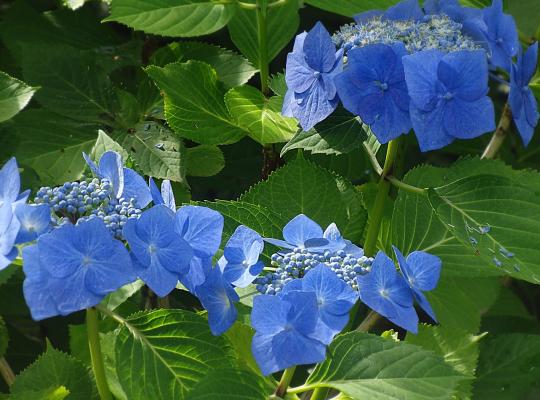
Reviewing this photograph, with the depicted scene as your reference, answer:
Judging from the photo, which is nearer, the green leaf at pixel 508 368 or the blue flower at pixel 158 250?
the blue flower at pixel 158 250

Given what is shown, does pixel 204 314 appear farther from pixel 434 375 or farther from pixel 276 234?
pixel 434 375

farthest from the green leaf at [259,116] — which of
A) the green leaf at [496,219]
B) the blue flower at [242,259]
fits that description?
the blue flower at [242,259]

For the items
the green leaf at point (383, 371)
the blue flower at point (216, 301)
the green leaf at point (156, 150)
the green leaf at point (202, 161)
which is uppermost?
the blue flower at point (216, 301)

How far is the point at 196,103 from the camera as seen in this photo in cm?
116

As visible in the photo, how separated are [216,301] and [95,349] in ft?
0.43

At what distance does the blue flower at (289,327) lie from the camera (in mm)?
705

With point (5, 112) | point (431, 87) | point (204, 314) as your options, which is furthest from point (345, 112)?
point (5, 112)

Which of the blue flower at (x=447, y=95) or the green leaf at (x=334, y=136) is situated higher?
the blue flower at (x=447, y=95)

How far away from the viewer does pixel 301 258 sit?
76cm

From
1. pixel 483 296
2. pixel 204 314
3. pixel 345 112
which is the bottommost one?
pixel 483 296

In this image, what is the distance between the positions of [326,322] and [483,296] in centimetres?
70

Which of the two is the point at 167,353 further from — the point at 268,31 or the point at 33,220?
the point at 268,31

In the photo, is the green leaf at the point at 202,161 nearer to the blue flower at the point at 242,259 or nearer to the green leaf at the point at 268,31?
Result: the green leaf at the point at 268,31

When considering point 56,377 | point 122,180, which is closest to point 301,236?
point 122,180
